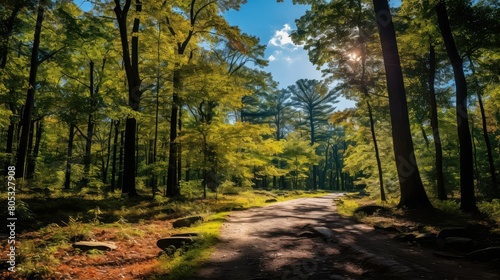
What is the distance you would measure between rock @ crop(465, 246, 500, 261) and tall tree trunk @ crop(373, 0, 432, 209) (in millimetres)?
5531

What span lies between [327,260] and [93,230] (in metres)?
5.74

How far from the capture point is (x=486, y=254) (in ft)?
16.9

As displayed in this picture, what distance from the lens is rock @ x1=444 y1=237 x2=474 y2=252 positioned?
5.82m

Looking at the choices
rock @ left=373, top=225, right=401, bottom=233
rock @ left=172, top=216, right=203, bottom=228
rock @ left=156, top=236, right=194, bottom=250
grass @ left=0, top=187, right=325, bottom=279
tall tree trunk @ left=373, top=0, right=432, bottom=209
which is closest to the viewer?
grass @ left=0, top=187, right=325, bottom=279

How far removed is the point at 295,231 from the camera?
8695mm

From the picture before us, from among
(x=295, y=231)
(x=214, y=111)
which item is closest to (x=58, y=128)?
(x=214, y=111)

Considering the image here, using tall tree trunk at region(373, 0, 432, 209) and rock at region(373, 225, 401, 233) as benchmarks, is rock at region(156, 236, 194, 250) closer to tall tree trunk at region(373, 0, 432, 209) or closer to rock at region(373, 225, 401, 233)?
rock at region(373, 225, 401, 233)

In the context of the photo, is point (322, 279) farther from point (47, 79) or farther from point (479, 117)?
point (479, 117)

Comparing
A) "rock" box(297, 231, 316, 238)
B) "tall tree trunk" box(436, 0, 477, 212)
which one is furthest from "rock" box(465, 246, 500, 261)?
"tall tree trunk" box(436, 0, 477, 212)

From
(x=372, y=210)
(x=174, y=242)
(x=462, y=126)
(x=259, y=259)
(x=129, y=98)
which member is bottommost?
(x=259, y=259)

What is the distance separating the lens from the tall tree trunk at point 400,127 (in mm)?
10766

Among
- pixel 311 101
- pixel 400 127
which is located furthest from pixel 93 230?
pixel 311 101

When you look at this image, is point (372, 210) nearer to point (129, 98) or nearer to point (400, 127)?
point (400, 127)

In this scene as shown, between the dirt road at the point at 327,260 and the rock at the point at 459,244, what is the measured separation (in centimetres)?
43
